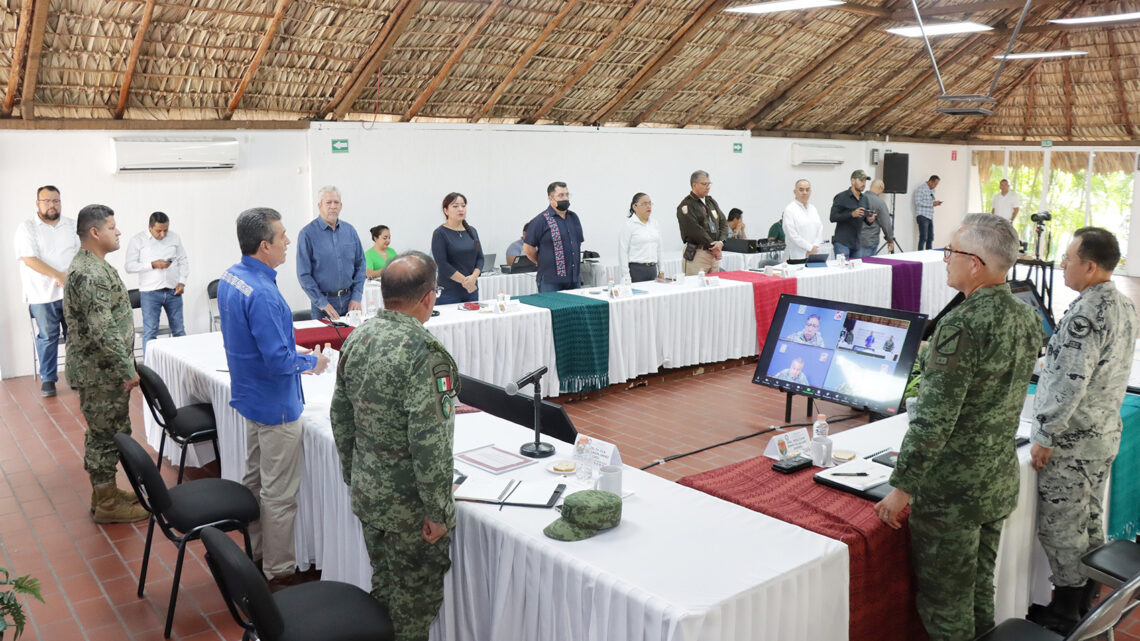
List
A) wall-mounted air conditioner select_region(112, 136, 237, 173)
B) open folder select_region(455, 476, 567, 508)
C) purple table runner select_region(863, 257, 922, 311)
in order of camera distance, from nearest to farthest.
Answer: open folder select_region(455, 476, 567, 508) → wall-mounted air conditioner select_region(112, 136, 237, 173) → purple table runner select_region(863, 257, 922, 311)

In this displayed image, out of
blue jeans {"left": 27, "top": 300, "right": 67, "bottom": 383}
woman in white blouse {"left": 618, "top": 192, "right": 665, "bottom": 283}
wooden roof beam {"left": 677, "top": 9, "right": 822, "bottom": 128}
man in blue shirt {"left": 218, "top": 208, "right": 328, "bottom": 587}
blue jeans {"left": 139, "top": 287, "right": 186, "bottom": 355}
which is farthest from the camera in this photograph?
wooden roof beam {"left": 677, "top": 9, "right": 822, "bottom": 128}

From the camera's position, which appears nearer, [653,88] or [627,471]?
[627,471]

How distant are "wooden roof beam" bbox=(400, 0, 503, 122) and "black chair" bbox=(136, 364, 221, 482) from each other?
535 centimetres

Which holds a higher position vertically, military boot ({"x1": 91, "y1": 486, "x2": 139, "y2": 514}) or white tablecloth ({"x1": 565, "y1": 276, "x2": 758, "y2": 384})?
white tablecloth ({"x1": 565, "y1": 276, "x2": 758, "y2": 384})

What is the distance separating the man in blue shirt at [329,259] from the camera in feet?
19.7

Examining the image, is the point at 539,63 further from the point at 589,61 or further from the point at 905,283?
the point at 905,283

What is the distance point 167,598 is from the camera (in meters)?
3.72

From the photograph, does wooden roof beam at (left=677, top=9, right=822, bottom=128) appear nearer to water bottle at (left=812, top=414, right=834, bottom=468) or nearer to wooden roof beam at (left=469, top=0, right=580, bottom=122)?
wooden roof beam at (left=469, top=0, right=580, bottom=122)

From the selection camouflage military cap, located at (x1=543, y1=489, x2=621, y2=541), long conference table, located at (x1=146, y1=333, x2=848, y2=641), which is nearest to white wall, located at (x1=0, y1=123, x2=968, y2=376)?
long conference table, located at (x1=146, y1=333, x2=848, y2=641)

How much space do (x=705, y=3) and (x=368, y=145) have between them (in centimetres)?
411

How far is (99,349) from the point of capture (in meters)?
4.26

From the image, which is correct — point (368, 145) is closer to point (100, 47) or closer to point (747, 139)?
point (100, 47)

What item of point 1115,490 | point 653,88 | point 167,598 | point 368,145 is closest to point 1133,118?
point 653,88

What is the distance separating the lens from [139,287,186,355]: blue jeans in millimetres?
7625
